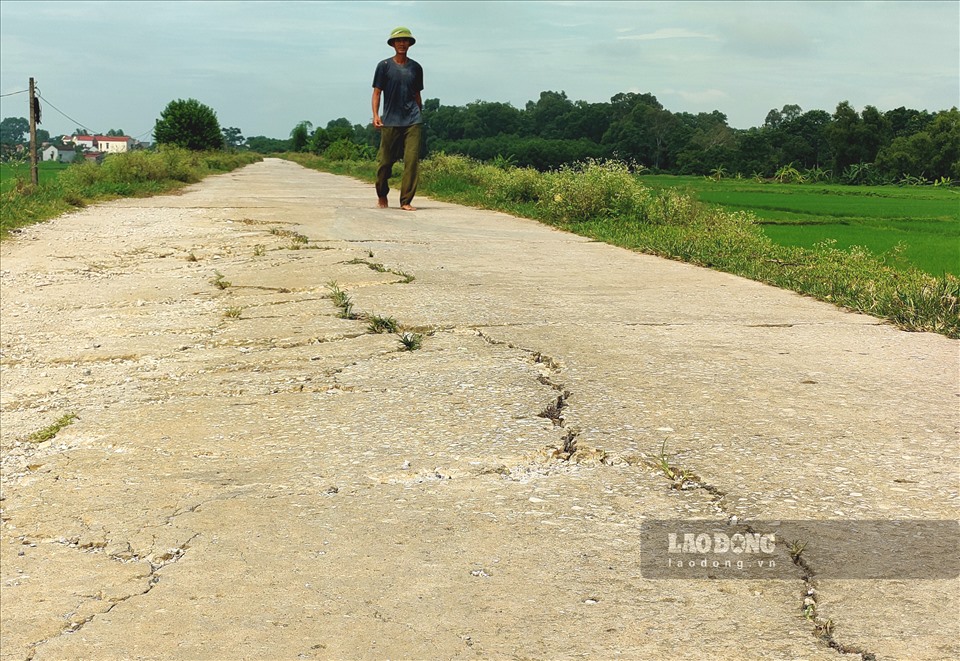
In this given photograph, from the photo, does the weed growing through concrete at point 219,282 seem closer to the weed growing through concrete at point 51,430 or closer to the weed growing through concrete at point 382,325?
the weed growing through concrete at point 382,325

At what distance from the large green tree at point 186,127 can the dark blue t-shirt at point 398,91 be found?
30398mm

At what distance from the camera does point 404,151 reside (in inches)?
379

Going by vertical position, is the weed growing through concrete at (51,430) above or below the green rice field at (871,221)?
below

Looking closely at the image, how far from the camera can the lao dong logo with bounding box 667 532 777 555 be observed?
5.72 ft

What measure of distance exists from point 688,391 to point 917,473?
0.77 metres

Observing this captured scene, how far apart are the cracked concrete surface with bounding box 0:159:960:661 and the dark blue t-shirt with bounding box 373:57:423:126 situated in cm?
517

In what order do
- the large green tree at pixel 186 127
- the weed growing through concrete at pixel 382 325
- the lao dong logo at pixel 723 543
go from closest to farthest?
the lao dong logo at pixel 723 543 → the weed growing through concrete at pixel 382 325 → the large green tree at pixel 186 127

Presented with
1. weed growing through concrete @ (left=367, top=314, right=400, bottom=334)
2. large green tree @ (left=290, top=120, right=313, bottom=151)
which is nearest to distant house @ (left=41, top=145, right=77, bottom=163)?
large green tree @ (left=290, top=120, right=313, bottom=151)

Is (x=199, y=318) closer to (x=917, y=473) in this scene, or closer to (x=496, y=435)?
(x=496, y=435)

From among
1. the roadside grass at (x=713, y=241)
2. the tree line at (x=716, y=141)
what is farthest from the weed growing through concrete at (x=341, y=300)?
the tree line at (x=716, y=141)

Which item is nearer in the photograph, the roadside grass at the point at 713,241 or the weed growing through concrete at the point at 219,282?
the roadside grass at the point at 713,241

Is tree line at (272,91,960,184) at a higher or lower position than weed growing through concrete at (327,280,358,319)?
higher

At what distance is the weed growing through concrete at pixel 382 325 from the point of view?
3.73 m

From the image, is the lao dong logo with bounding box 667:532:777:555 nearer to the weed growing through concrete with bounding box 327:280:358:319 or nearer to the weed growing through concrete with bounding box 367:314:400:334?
the weed growing through concrete with bounding box 367:314:400:334
